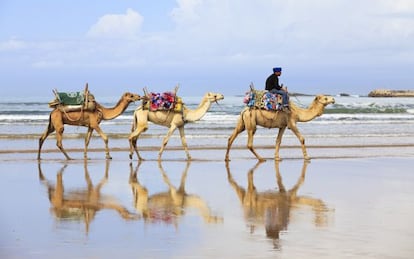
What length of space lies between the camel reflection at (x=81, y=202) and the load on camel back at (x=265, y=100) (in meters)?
5.25

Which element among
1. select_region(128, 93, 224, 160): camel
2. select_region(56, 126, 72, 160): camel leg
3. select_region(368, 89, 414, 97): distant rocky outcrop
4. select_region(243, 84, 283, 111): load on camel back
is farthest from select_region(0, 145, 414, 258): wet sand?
select_region(368, 89, 414, 97): distant rocky outcrop

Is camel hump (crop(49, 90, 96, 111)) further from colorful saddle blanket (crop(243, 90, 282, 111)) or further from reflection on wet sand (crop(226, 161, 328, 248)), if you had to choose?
reflection on wet sand (crop(226, 161, 328, 248))

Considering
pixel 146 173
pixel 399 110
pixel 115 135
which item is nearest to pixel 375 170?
pixel 146 173

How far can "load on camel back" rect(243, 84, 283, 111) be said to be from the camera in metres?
18.7

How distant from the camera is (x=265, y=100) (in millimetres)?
18766

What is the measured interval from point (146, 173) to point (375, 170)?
15.5 feet

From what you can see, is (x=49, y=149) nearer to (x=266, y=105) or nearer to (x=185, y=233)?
(x=266, y=105)

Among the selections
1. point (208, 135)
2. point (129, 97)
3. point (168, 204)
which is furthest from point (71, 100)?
point (208, 135)

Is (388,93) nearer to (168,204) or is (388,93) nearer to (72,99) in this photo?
(72,99)

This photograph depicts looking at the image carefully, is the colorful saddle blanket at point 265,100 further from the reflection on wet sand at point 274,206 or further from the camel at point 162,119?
the reflection on wet sand at point 274,206

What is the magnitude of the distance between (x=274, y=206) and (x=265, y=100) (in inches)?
289

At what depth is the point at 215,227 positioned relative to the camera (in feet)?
32.2

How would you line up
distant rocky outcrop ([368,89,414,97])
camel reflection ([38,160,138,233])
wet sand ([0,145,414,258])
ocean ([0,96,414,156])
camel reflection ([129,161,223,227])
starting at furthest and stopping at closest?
distant rocky outcrop ([368,89,414,97]) < ocean ([0,96,414,156]) < camel reflection ([38,160,138,233]) < camel reflection ([129,161,223,227]) < wet sand ([0,145,414,258])

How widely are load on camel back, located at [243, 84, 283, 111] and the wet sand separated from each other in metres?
1.33
